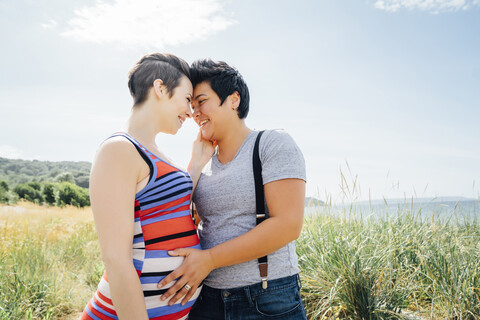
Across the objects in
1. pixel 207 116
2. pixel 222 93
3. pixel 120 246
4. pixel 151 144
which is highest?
pixel 222 93

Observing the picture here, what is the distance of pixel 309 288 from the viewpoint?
12.1 feet

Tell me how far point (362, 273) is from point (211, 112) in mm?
2275

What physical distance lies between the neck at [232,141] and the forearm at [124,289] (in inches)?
37.6

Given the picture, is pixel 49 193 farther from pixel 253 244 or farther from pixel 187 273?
pixel 253 244

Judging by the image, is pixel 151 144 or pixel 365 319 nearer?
pixel 151 144

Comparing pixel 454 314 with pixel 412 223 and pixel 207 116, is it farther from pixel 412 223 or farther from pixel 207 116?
pixel 207 116

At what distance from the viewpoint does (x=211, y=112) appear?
84.4 inches

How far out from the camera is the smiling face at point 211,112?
212 centimetres

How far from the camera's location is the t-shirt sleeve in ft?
5.72

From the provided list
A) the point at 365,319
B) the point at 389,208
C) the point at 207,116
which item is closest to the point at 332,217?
the point at 389,208

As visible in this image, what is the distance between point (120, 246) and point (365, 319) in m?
2.79

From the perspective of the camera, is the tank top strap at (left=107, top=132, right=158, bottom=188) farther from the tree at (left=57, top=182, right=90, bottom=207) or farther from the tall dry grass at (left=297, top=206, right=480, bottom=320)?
the tree at (left=57, top=182, right=90, bottom=207)

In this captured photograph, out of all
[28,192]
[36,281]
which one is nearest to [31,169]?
[28,192]

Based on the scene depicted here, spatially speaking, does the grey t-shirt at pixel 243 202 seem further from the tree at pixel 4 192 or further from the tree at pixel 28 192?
the tree at pixel 28 192
